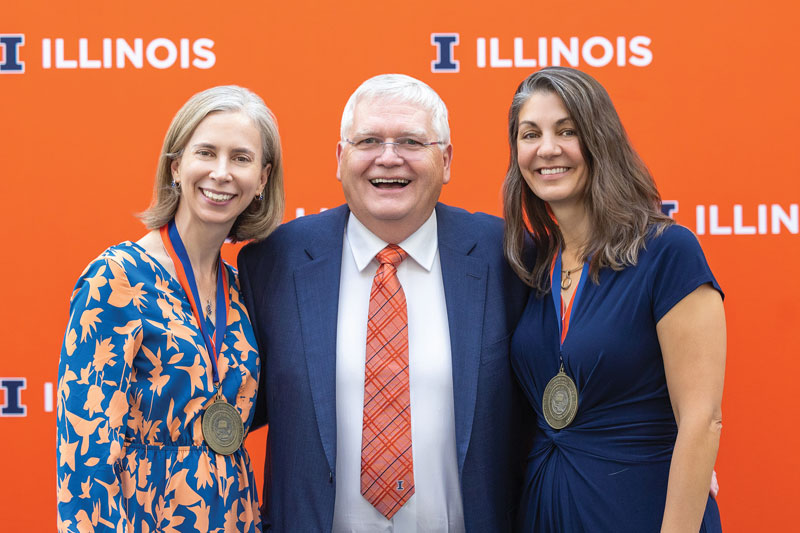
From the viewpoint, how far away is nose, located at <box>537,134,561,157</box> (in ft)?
6.08

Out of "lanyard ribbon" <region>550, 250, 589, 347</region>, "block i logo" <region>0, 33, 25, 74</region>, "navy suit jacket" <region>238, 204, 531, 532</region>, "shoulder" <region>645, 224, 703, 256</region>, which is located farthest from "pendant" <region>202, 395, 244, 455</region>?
"block i logo" <region>0, 33, 25, 74</region>

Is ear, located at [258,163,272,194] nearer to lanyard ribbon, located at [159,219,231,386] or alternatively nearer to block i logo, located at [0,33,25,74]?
lanyard ribbon, located at [159,219,231,386]

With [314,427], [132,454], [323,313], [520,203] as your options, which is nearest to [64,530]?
[132,454]

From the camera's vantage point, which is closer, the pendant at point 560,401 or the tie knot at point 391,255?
the pendant at point 560,401

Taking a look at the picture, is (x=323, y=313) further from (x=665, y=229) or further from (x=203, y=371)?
(x=665, y=229)

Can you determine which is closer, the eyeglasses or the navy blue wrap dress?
the navy blue wrap dress

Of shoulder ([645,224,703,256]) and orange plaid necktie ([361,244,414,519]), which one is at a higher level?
shoulder ([645,224,703,256])

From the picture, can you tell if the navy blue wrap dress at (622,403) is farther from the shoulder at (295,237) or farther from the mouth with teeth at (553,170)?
the shoulder at (295,237)

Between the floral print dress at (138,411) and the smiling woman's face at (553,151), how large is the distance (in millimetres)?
874

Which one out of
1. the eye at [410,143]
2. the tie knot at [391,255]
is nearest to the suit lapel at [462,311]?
the tie knot at [391,255]

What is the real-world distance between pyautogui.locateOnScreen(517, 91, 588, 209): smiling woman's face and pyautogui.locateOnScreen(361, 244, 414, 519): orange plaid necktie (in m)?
0.48

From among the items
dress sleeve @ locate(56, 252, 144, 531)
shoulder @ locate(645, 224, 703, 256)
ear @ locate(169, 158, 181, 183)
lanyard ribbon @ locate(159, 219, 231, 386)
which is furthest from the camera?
ear @ locate(169, 158, 181, 183)

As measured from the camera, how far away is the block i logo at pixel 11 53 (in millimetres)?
2600

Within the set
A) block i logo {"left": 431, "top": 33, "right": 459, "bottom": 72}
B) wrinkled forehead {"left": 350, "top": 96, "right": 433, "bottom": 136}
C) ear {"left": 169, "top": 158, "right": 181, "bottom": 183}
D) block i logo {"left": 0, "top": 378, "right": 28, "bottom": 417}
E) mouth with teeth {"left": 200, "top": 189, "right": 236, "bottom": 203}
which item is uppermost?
block i logo {"left": 431, "top": 33, "right": 459, "bottom": 72}
